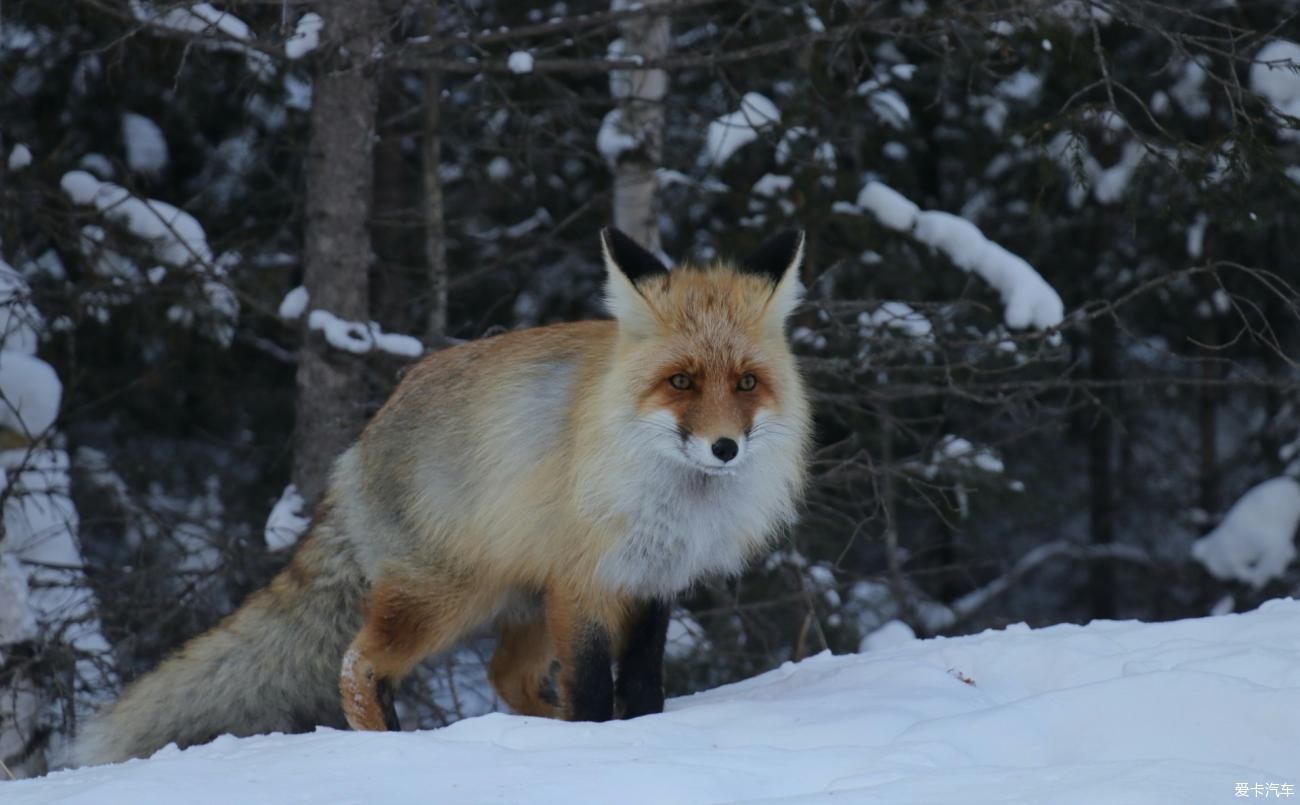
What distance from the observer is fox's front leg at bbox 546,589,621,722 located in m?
4.24

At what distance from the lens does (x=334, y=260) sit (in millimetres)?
6414

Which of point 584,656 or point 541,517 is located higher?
point 541,517

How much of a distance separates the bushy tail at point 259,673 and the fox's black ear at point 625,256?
1510 mm

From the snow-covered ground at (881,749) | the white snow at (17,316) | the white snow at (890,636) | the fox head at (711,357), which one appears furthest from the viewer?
the white snow at (890,636)

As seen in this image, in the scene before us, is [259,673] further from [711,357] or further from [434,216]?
[434,216]

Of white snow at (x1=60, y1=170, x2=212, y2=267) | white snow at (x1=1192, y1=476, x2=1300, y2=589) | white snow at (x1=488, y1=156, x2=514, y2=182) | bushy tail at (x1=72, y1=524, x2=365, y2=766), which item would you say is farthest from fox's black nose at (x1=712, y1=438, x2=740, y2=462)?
white snow at (x1=1192, y1=476, x2=1300, y2=589)

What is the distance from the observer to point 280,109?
368 inches

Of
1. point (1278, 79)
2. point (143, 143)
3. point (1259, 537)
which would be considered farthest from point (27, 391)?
point (1259, 537)

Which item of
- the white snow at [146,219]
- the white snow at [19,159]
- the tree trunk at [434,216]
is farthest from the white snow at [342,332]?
the white snow at [19,159]

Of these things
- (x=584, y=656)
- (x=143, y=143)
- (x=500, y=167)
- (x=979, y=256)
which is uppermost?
(x=143, y=143)

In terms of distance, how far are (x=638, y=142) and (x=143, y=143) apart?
13.1 feet

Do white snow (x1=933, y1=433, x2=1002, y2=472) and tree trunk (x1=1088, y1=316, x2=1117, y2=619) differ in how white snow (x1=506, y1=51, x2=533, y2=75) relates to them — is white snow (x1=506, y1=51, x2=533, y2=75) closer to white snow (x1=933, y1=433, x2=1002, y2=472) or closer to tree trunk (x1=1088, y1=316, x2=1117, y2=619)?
white snow (x1=933, y1=433, x2=1002, y2=472)

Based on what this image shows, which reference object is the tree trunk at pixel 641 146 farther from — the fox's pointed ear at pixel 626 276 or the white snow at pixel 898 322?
the fox's pointed ear at pixel 626 276

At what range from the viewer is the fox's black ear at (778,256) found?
437cm
